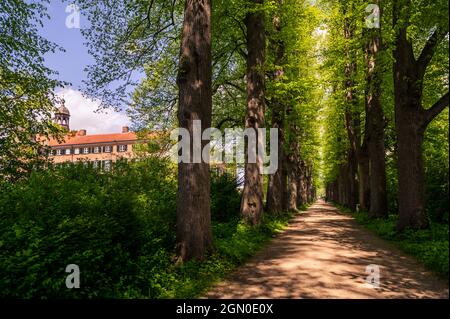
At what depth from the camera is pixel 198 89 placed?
30.4 feet

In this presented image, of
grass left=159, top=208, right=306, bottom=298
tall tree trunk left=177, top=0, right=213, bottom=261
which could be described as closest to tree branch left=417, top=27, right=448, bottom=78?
tall tree trunk left=177, top=0, right=213, bottom=261

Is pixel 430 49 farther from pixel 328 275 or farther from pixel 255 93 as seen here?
pixel 328 275

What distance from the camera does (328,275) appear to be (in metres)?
8.30

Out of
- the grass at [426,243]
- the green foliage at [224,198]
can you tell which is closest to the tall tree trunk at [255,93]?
the green foliage at [224,198]

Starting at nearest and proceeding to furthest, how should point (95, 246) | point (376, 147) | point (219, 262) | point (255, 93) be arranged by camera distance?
point (95, 246) < point (219, 262) < point (255, 93) < point (376, 147)

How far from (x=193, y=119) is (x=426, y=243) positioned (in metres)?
7.24

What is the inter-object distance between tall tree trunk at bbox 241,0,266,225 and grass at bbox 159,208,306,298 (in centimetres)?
154

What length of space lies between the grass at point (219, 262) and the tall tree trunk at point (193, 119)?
44 cm

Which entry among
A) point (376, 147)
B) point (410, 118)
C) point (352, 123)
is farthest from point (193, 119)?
point (352, 123)

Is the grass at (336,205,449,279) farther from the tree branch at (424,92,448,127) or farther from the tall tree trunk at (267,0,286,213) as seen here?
the tall tree trunk at (267,0,286,213)

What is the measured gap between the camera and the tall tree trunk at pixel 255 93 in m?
15.7

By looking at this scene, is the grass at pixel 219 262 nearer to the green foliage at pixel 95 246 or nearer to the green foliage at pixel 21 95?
the green foliage at pixel 95 246

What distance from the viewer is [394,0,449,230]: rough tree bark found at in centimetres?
1289
